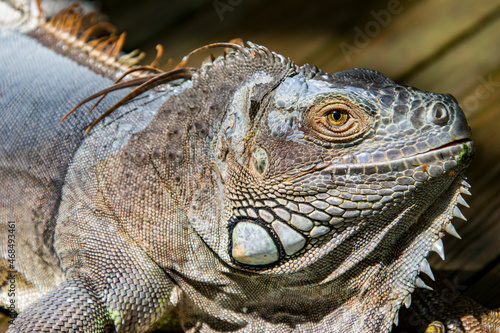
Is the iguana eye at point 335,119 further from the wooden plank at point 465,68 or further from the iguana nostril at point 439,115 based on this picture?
the wooden plank at point 465,68

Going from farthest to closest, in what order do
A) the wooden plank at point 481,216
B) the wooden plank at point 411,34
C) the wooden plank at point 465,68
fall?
the wooden plank at point 411,34 < the wooden plank at point 465,68 < the wooden plank at point 481,216

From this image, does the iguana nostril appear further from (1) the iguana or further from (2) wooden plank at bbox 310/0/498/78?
(2) wooden plank at bbox 310/0/498/78

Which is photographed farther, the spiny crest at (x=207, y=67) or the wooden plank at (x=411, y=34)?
the wooden plank at (x=411, y=34)

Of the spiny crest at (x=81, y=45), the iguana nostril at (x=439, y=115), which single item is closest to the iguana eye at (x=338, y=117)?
the iguana nostril at (x=439, y=115)

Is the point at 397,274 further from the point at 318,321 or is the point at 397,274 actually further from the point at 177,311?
the point at 177,311

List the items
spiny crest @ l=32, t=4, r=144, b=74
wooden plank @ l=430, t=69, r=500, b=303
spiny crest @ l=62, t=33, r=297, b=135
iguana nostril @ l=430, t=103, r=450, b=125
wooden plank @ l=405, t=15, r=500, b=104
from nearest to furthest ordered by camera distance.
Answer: iguana nostril @ l=430, t=103, r=450, b=125 → spiny crest @ l=62, t=33, r=297, b=135 → wooden plank @ l=430, t=69, r=500, b=303 → spiny crest @ l=32, t=4, r=144, b=74 → wooden plank @ l=405, t=15, r=500, b=104

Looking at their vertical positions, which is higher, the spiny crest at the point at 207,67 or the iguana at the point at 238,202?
the spiny crest at the point at 207,67

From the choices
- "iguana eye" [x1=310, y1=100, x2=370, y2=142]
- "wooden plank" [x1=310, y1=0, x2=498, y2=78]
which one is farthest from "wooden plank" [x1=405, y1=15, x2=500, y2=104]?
"iguana eye" [x1=310, y1=100, x2=370, y2=142]

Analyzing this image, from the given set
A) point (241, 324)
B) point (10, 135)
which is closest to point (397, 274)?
point (241, 324)
